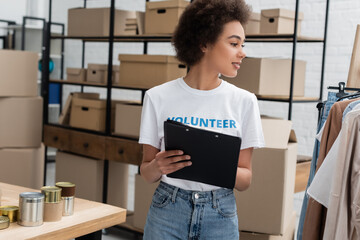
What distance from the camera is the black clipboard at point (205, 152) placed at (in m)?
1.32

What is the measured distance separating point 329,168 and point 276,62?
1465mm

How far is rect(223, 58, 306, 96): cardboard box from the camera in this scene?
9.52ft

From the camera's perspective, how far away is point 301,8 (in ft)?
12.9

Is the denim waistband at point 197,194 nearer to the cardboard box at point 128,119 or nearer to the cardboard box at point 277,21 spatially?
the cardboard box at point 277,21

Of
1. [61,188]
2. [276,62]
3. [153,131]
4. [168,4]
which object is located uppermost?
[168,4]

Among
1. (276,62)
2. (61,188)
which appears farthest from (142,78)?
(61,188)

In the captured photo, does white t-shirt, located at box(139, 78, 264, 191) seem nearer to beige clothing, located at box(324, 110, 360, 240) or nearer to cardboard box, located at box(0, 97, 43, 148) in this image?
beige clothing, located at box(324, 110, 360, 240)

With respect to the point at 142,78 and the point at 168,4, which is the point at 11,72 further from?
the point at 168,4

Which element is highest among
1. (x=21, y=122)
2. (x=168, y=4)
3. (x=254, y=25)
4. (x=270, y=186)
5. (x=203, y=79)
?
(x=168, y=4)

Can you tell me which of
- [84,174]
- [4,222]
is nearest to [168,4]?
[84,174]

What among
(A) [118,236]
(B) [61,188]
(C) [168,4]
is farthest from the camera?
(A) [118,236]

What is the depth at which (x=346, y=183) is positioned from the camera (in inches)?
58.9

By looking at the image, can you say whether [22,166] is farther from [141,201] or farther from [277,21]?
[277,21]

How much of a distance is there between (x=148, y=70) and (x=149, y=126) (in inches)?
77.8
